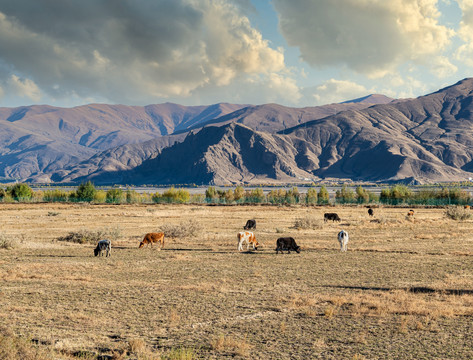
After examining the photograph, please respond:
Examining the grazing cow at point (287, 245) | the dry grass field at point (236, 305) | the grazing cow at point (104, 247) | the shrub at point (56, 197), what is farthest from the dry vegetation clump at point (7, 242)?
the shrub at point (56, 197)

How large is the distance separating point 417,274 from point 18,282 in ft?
60.0

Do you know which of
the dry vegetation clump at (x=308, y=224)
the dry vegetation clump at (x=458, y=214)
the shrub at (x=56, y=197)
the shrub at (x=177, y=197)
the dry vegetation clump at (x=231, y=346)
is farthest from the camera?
the shrub at (x=56, y=197)

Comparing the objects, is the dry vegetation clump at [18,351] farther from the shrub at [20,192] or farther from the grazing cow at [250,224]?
the shrub at [20,192]

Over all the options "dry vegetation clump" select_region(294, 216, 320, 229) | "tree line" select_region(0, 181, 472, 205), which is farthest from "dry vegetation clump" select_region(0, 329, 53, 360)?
"tree line" select_region(0, 181, 472, 205)

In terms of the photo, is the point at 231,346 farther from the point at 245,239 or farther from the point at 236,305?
the point at 245,239

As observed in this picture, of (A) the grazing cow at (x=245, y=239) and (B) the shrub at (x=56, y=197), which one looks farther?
(B) the shrub at (x=56, y=197)

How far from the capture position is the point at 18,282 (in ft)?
60.5

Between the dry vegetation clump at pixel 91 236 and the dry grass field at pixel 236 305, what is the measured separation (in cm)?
634

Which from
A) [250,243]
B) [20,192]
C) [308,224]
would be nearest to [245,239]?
[250,243]

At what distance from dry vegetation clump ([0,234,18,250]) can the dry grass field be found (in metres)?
1.28

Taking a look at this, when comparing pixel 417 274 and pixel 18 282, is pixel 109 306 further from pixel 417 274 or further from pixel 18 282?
pixel 417 274

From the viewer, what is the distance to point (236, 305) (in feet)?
48.7

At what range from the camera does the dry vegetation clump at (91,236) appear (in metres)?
34.6

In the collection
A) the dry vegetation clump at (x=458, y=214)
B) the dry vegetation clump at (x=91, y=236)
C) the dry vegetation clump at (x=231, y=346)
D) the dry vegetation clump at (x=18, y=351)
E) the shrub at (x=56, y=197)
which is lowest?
the shrub at (x=56, y=197)
